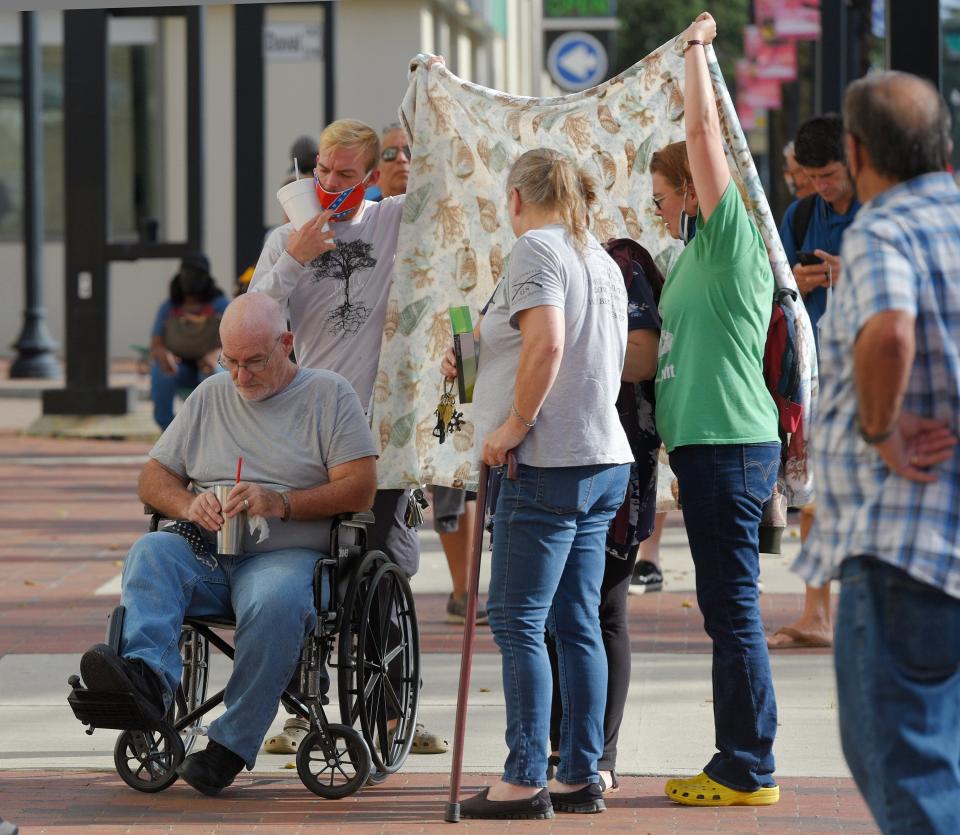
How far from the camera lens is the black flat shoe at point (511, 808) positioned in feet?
16.3

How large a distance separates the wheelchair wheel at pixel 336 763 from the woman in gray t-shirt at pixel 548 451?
355 millimetres

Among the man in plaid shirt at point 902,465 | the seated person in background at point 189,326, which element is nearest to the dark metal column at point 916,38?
the man in plaid shirt at point 902,465

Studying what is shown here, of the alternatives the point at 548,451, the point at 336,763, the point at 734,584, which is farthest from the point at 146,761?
the point at 734,584

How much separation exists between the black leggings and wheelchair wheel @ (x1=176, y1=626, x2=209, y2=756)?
3.57 feet

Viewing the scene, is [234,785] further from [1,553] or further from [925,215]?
[1,553]

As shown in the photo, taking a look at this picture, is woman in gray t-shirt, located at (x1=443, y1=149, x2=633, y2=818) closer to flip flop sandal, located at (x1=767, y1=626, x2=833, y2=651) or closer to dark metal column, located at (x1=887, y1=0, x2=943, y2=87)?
flip flop sandal, located at (x1=767, y1=626, x2=833, y2=651)

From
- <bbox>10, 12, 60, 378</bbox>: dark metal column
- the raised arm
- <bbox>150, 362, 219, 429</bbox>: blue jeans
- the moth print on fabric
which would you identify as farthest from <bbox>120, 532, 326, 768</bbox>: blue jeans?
<bbox>10, 12, 60, 378</bbox>: dark metal column

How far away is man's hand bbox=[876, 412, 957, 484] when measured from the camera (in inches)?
129

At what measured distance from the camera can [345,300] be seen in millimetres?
5879

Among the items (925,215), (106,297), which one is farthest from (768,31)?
(925,215)

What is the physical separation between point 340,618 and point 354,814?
1.82ft

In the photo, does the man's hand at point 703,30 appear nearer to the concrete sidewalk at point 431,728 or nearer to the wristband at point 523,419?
the wristband at point 523,419

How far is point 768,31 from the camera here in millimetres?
26609

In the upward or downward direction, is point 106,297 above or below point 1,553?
above
